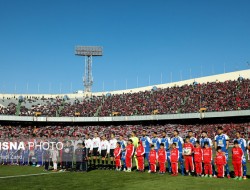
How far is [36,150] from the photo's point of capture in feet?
72.9

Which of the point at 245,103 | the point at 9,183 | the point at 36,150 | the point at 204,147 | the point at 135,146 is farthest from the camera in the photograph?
the point at 245,103

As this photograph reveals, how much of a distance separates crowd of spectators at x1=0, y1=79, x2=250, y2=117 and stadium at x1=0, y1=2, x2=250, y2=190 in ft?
0.55

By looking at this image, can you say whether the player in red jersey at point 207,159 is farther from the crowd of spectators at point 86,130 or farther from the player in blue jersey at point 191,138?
the crowd of spectators at point 86,130

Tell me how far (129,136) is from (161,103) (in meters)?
19.0

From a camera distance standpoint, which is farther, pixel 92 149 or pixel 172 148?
pixel 92 149

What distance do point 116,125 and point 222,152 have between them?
4424 cm

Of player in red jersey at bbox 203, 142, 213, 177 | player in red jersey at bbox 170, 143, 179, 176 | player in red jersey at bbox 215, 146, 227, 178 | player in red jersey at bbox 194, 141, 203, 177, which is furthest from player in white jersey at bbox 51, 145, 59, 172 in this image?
player in red jersey at bbox 215, 146, 227, 178

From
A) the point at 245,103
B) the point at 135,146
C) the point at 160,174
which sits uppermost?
the point at 245,103

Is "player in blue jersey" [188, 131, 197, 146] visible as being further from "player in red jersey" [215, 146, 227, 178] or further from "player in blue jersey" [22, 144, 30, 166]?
"player in blue jersey" [22, 144, 30, 166]

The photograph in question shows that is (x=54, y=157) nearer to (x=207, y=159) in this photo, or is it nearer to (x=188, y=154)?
(x=188, y=154)

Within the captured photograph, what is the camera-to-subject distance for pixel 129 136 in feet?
129

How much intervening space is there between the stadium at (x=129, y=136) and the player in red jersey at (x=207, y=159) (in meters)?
Result: 0.05

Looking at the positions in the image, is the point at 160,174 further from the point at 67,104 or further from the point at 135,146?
the point at 67,104

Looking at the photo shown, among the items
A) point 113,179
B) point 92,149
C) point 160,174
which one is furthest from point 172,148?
point 92,149
